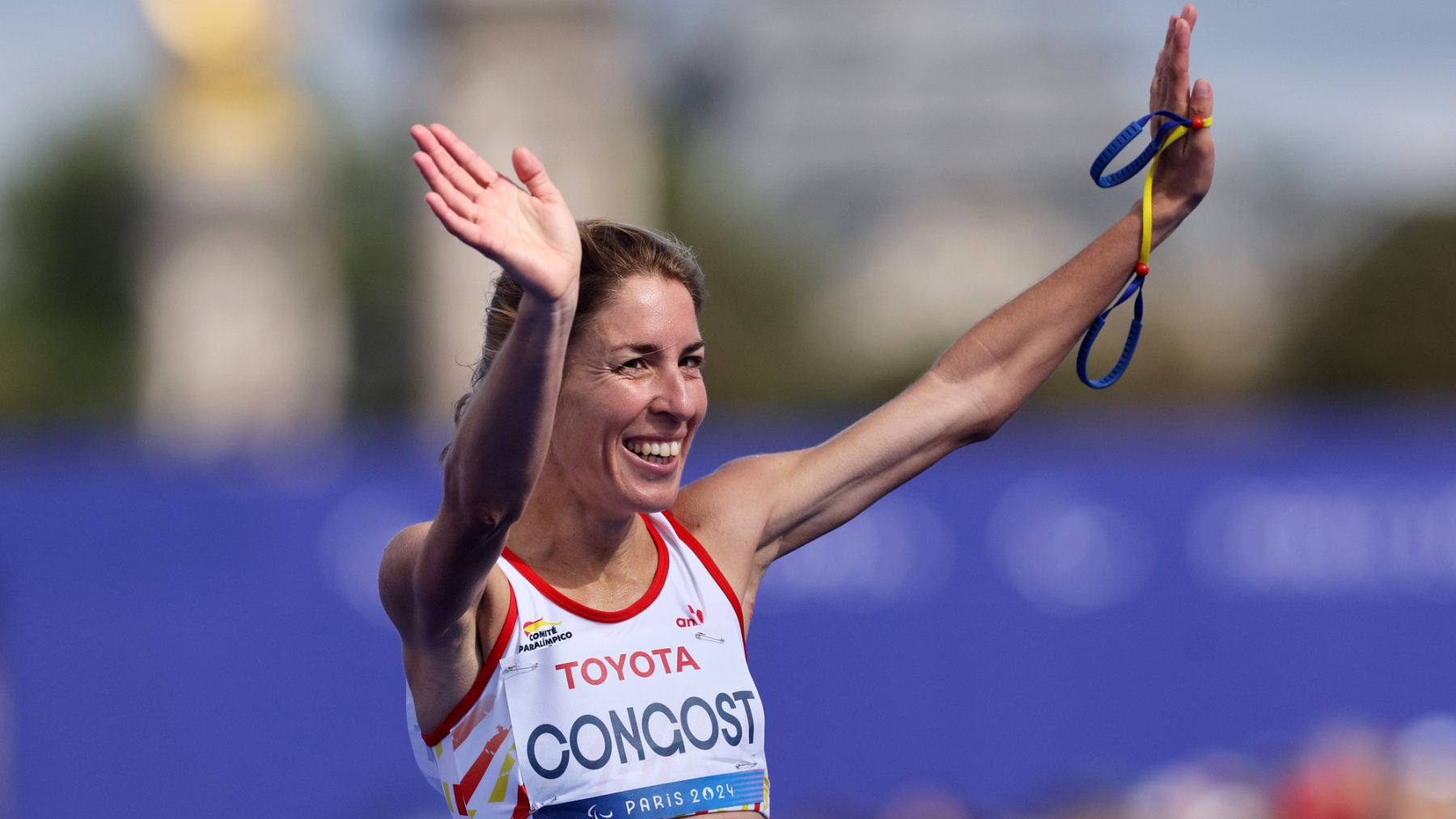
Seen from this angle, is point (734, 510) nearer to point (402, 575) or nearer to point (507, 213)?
point (402, 575)

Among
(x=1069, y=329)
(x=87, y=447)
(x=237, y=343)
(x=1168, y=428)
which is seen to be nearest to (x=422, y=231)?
(x=237, y=343)

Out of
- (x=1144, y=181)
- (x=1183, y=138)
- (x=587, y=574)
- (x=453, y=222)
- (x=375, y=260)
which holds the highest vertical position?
(x=375, y=260)

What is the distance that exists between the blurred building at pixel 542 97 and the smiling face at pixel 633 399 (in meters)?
30.6

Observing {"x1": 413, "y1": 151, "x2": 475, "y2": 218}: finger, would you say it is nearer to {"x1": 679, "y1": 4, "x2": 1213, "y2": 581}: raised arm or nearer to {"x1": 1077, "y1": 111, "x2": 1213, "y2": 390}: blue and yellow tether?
{"x1": 679, "y1": 4, "x2": 1213, "y2": 581}: raised arm

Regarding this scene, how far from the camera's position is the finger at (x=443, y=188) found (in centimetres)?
287

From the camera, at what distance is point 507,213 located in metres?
2.92

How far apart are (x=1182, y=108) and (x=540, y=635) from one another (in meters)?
1.97

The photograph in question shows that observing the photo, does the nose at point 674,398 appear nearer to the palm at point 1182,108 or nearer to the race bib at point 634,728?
the race bib at point 634,728

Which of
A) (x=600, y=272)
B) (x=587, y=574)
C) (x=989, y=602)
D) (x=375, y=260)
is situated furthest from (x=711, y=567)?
(x=375, y=260)

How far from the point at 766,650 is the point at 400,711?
2.11m

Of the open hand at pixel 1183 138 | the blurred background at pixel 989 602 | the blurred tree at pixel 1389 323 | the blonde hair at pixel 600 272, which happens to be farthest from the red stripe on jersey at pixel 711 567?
the blurred tree at pixel 1389 323

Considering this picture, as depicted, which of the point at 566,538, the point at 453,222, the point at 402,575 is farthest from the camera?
the point at 566,538

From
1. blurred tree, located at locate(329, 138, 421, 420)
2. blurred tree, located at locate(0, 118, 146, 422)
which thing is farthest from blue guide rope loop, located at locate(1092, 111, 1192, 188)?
blurred tree, located at locate(0, 118, 146, 422)

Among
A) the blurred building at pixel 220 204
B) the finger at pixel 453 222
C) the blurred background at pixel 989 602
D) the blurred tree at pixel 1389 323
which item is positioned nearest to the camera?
the finger at pixel 453 222
